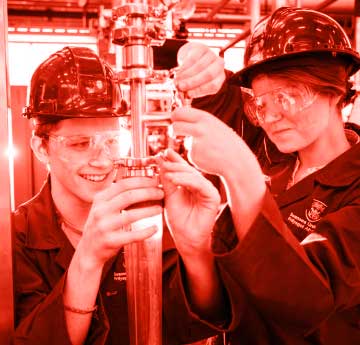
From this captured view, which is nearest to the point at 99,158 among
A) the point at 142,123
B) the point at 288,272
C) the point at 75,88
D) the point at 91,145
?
the point at 91,145

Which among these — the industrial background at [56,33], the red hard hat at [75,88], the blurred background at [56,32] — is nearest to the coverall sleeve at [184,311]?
the red hard hat at [75,88]

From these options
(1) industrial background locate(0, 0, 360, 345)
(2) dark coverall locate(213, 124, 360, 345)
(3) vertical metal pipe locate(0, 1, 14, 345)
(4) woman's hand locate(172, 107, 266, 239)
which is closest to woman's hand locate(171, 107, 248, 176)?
(4) woman's hand locate(172, 107, 266, 239)

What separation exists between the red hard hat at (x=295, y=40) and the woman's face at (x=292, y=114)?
0.08 meters

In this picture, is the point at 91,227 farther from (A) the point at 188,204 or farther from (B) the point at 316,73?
(B) the point at 316,73

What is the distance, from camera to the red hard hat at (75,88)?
1106 mm

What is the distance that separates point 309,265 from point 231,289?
0.19m

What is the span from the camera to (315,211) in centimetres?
116

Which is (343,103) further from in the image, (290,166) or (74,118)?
(74,118)

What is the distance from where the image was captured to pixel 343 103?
4.30 feet

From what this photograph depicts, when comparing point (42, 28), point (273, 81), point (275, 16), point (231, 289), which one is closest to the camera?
point (231, 289)

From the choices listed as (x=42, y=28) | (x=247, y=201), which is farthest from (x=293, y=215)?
(x=42, y=28)

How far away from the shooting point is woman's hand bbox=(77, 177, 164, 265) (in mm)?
700

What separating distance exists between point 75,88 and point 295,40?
0.59 meters

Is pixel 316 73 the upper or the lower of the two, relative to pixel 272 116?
upper
